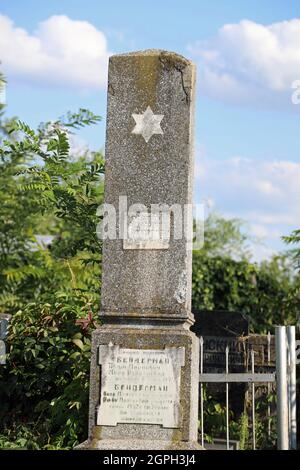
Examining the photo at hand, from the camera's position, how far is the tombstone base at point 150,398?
629cm

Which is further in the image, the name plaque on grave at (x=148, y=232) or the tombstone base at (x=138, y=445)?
the name plaque on grave at (x=148, y=232)

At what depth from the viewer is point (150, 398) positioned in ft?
20.8

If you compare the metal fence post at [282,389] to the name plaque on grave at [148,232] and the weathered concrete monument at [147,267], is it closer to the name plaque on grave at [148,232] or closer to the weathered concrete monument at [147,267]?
the weathered concrete monument at [147,267]

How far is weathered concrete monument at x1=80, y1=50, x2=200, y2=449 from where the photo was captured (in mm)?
6332

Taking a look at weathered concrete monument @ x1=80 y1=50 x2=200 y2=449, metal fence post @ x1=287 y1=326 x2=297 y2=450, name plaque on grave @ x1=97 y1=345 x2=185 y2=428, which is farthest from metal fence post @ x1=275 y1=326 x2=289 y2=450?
name plaque on grave @ x1=97 y1=345 x2=185 y2=428

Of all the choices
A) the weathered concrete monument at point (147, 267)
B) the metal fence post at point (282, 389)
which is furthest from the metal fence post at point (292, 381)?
the weathered concrete monument at point (147, 267)

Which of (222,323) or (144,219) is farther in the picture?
(222,323)

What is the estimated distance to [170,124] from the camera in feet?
21.5

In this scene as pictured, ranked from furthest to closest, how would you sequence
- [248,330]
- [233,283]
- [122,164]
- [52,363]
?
[233,283] → [248,330] → [52,363] → [122,164]

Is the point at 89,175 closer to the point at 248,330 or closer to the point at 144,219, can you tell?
the point at 144,219

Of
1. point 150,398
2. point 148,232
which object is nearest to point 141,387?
point 150,398

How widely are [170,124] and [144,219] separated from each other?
79 cm
